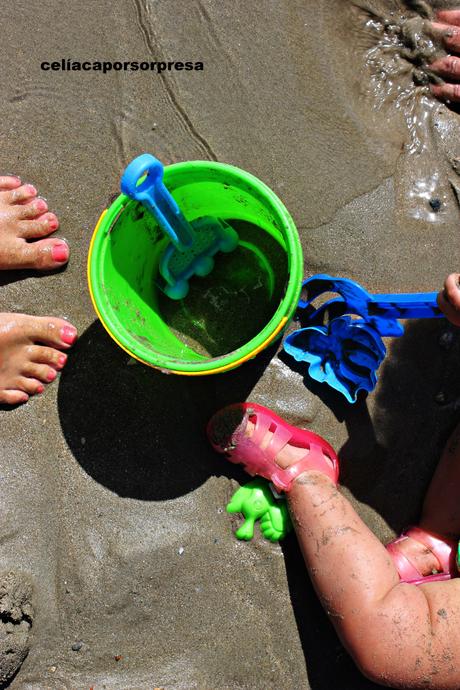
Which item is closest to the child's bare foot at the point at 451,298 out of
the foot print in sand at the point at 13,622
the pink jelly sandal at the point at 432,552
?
the pink jelly sandal at the point at 432,552

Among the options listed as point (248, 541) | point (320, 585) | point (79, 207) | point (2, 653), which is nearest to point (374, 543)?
point (320, 585)

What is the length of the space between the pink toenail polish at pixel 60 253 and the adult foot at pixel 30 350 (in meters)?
0.21

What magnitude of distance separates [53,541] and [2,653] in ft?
1.15

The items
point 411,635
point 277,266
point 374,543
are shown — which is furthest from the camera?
point 277,266

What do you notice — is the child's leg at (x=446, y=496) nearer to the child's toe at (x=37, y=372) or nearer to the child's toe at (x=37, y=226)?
the child's toe at (x=37, y=372)

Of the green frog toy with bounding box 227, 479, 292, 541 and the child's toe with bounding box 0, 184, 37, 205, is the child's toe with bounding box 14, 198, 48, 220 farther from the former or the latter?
the green frog toy with bounding box 227, 479, 292, 541

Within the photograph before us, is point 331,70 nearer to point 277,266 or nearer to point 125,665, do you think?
point 277,266

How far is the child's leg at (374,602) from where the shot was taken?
6.03ft

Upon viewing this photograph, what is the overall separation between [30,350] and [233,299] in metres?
0.72

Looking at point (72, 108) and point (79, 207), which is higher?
point (72, 108)

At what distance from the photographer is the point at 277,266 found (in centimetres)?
213

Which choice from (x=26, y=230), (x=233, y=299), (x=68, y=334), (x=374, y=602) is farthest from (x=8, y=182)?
(x=374, y=602)

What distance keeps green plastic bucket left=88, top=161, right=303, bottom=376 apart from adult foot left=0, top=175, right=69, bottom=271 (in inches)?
13.2

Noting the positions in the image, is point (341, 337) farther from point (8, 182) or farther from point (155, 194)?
point (8, 182)
